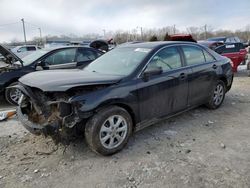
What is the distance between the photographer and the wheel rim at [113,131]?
3332 millimetres

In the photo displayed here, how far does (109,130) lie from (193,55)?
2.39 m

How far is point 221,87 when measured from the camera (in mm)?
5434

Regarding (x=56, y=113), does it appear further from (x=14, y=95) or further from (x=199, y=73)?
(x=14, y=95)

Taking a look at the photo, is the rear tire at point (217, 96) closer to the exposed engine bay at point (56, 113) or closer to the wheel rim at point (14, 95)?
the exposed engine bay at point (56, 113)

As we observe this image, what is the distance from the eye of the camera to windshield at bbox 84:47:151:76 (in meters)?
3.77

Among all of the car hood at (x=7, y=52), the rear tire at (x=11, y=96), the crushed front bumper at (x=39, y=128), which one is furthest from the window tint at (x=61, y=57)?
the crushed front bumper at (x=39, y=128)

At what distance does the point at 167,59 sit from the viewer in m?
4.16

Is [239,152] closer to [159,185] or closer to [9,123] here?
[159,185]

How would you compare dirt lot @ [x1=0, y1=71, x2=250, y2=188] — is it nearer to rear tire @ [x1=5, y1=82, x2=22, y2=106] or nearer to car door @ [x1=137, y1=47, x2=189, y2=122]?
car door @ [x1=137, y1=47, x2=189, y2=122]

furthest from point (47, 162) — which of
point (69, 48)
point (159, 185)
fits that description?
point (69, 48)

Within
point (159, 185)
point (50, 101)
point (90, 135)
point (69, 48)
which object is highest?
point (69, 48)

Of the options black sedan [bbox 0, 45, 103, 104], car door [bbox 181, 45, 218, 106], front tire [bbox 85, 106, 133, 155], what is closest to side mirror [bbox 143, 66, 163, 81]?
front tire [bbox 85, 106, 133, 155]

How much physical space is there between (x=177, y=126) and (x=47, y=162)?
2321 mm

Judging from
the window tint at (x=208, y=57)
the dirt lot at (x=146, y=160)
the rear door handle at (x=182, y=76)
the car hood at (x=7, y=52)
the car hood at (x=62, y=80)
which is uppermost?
the car hood at (x=7, y=52)
